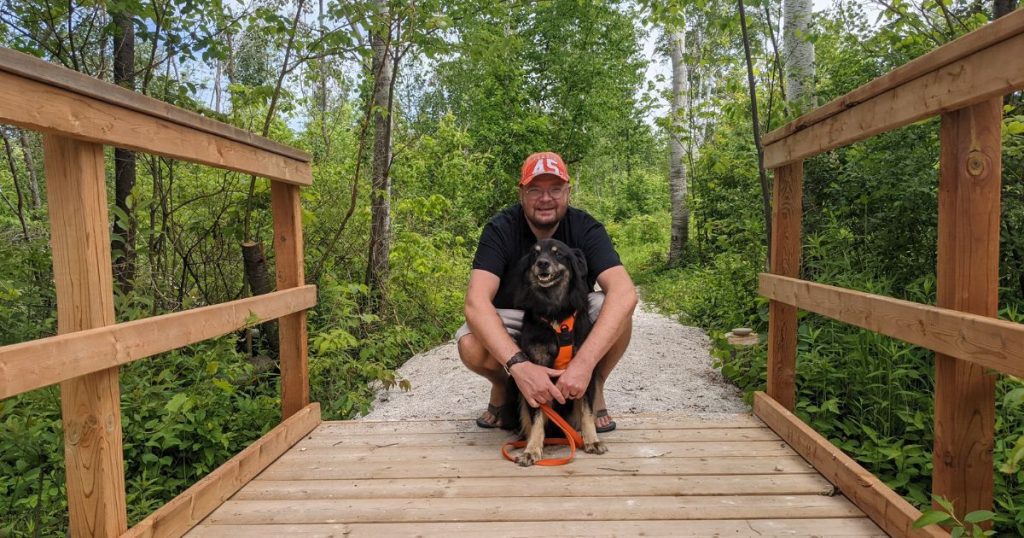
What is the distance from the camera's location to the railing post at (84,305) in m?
1.69

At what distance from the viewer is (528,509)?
7.39 feet

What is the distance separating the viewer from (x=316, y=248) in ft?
19.4

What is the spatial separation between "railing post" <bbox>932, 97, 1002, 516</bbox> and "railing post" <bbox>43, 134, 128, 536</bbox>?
251cm

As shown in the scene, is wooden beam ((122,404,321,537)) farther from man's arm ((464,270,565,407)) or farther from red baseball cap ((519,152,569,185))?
red baseball cap ((519,152,569,185))

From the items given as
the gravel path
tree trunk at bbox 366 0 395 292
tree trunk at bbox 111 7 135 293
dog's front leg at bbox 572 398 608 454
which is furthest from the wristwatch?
tree trunk at bbox 366 0 395 292

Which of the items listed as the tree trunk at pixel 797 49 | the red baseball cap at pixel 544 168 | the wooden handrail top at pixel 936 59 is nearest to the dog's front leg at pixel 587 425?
the red baseball cap at pixel 544 168

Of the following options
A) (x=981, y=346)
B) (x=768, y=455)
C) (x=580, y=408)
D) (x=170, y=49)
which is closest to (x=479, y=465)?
(x=580, y=408)

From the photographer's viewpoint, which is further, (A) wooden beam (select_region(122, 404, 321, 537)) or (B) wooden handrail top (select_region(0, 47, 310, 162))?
(A) wooden beam (select_region(122, 404, 321, 537))

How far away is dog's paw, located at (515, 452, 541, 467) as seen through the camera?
272cm

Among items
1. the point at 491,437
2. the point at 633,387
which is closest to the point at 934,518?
the point at 491,437

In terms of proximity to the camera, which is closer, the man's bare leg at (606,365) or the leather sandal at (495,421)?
the man's bare leg at (606,365)

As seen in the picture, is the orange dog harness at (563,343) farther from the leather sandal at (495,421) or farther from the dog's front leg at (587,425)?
the leather sandal at (495,421)

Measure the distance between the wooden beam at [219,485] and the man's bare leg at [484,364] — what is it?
3.14 ft

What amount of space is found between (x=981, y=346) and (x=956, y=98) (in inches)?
28.1
